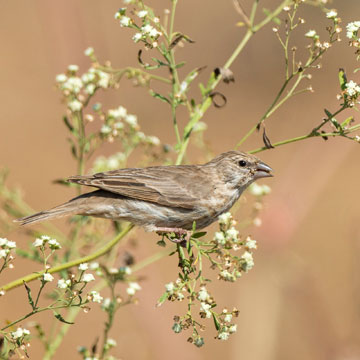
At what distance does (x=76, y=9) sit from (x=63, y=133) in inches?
396

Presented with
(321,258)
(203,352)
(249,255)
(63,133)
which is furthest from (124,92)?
(249,255)

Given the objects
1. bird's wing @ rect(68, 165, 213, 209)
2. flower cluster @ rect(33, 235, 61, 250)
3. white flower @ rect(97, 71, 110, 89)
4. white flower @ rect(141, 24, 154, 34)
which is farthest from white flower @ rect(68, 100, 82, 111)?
flower cluster @ rect(33, 235, 61, 250)

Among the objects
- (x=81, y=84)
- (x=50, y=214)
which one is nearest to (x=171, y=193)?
(x=50, y=214)

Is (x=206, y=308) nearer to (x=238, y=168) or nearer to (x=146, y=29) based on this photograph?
(x=146, y=29)

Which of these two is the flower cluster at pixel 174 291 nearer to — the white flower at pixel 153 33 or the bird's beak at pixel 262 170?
the white flower at pixel 153 33

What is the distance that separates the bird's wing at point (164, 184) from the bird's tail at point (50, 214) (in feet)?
1.15

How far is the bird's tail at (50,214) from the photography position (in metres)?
4.59

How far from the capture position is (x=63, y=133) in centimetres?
1457

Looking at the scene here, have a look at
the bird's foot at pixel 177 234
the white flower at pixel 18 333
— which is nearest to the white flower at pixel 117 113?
the bird's foot at pixel 177 234

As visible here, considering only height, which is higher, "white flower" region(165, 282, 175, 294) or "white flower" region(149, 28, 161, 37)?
"white flower" region(149, 28, 161, 37)

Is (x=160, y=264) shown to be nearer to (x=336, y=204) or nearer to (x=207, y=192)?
(x=336, y=204)

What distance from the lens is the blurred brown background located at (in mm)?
4539

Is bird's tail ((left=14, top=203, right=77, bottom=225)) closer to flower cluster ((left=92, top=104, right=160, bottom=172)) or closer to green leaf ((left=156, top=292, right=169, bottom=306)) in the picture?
flower cluster ((left=92, top=104, right=160, bottom=172))

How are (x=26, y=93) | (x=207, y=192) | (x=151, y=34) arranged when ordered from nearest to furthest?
(x=151, y=34) → (x=207, y=192) → (x=26, y=93)
